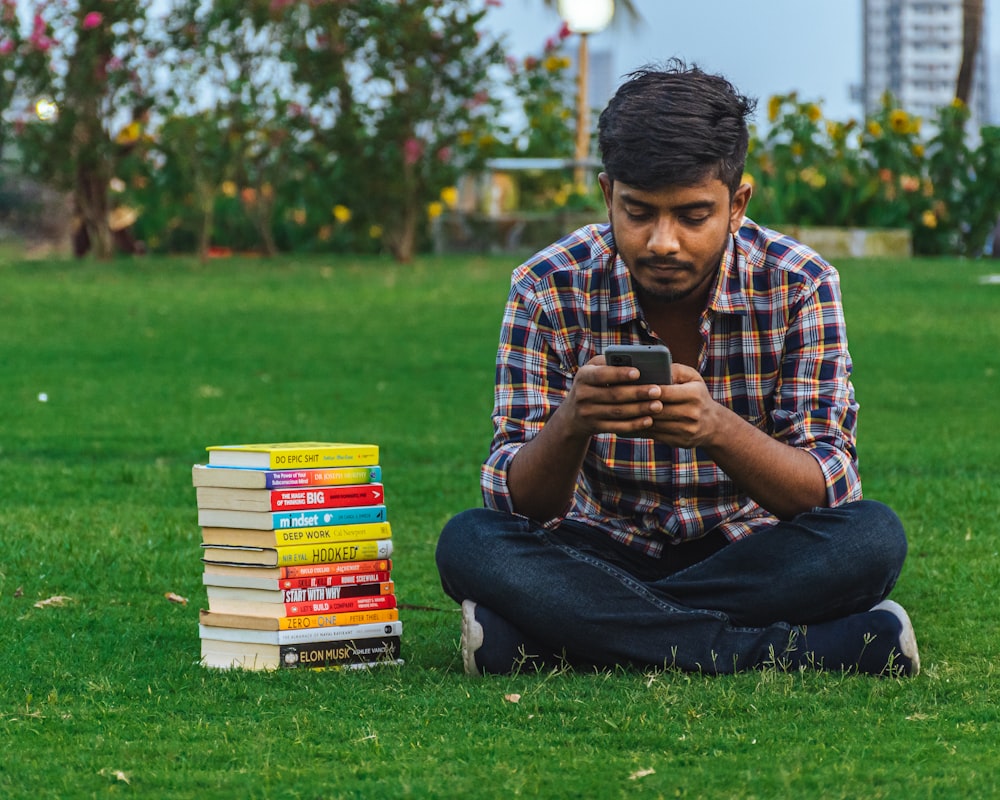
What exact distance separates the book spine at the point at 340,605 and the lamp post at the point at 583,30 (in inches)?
603

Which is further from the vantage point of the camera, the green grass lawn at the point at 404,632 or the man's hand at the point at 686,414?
the man's hand at the point at 686,414

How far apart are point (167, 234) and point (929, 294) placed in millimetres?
9006

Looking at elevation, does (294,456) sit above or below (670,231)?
below

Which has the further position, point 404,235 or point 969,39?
point 969,39

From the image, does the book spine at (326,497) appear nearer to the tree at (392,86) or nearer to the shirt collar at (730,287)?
the shirt collar at (730,287)

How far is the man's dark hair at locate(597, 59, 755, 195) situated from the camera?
369cm

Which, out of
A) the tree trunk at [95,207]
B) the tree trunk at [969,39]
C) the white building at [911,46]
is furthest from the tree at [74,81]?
the white building at [911,46]

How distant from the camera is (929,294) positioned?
13781 millimetres

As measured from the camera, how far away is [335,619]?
401 cm

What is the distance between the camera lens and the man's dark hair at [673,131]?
145 inches

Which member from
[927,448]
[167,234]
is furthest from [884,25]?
[927,448]

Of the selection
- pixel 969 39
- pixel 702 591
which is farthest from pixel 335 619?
pixel 969 39

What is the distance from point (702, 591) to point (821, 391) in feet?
1.71

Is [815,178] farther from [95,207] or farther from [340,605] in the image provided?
[340,605]
